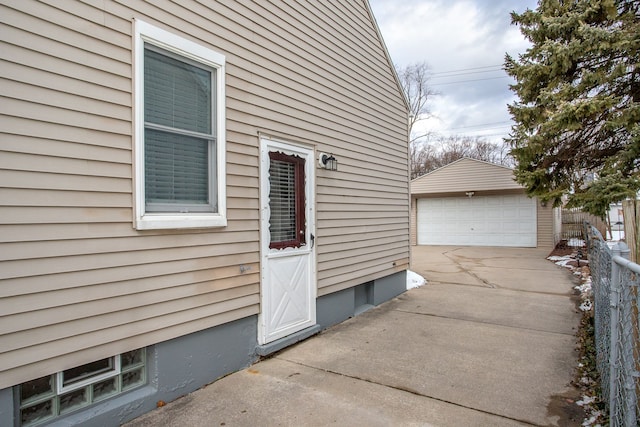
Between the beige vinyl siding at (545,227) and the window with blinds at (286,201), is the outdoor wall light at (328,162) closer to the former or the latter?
the window with blinds at (286,201)

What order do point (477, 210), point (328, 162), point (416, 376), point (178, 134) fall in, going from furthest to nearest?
point (477, 210) < point (328, 162) < point (416, 376) < point (178, 134)

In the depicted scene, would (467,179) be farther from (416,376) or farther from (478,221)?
(416,376)

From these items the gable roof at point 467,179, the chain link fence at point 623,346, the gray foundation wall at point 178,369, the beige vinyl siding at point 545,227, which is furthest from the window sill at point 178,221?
the beige vinyl siding at point 545,227

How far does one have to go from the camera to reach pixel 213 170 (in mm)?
3320

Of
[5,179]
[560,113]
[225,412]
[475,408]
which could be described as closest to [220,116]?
[5,179]

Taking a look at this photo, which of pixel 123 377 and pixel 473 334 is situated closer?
pixel 123 377

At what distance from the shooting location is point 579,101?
6910mm

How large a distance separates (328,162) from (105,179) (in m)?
2.86

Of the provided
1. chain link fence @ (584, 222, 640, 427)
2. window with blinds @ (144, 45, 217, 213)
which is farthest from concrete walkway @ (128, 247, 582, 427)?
window with blinds @ (144, 45, 217, 213)

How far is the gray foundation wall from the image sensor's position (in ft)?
8.01

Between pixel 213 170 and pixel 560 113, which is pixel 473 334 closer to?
pixel 213 170

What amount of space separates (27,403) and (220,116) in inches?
98.4

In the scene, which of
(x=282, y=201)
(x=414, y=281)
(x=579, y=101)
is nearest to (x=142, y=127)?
(x=282, y=201)

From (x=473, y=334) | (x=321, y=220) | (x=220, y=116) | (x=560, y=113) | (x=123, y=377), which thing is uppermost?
(x=560, y=113)
